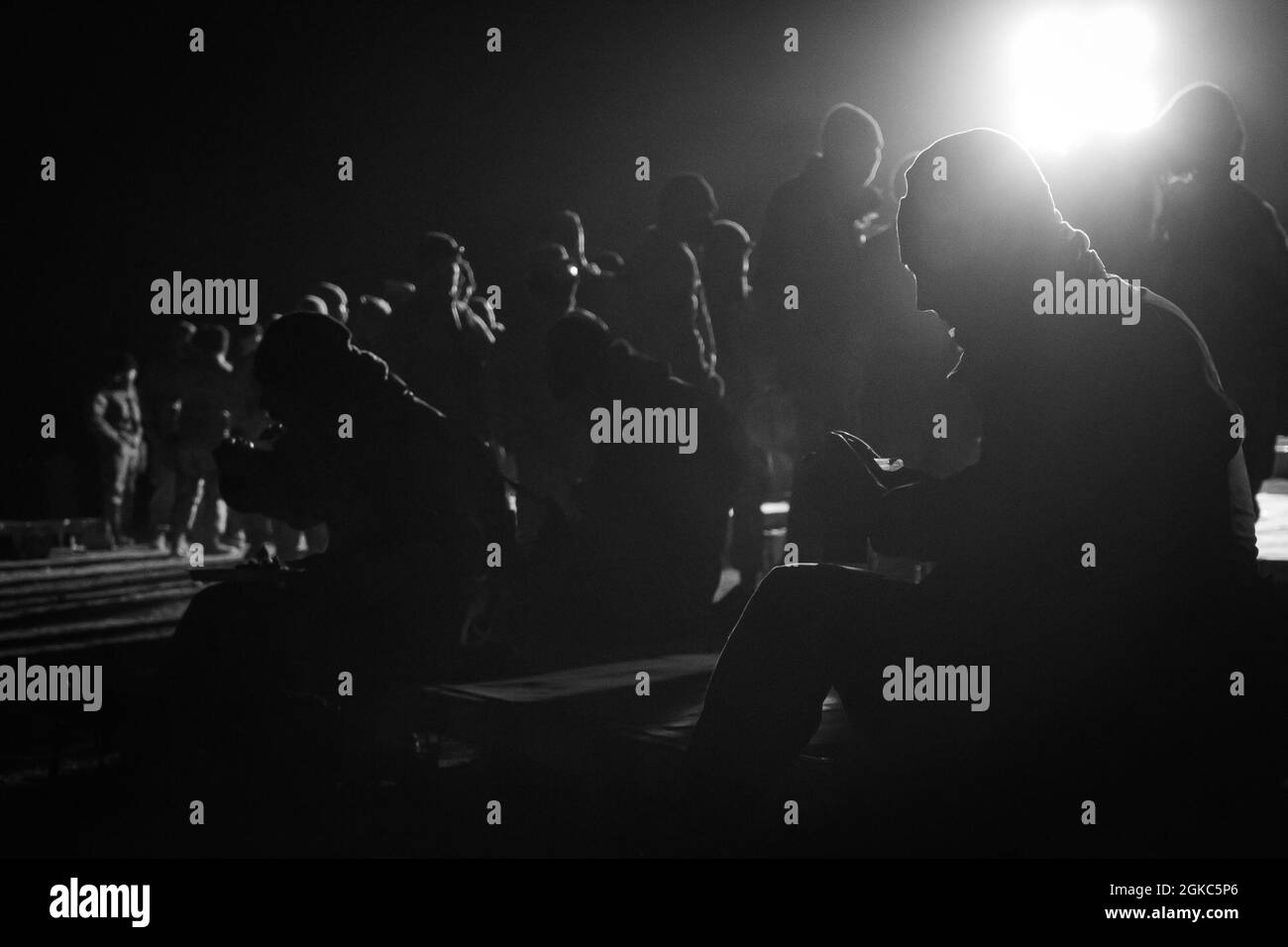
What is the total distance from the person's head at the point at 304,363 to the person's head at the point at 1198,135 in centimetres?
279

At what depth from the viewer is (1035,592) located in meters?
2.13

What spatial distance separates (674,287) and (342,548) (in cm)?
276

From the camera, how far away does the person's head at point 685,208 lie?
19.7 feet

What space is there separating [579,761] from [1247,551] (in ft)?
5.22

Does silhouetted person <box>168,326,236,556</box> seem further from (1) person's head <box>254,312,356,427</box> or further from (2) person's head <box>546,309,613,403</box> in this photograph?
(1) person's head <box>254,312,356,427</box>

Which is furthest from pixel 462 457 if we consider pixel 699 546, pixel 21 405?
pixel 21 405

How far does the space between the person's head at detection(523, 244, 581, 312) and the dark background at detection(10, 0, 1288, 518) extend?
366 centimetres

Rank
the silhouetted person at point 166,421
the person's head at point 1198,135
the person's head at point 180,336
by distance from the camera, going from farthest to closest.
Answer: the person's head at point 180,336, the silhouetted person at point 166,421, the person's head at point 1198,135

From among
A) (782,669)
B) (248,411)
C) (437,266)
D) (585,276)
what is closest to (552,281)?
(437,266)

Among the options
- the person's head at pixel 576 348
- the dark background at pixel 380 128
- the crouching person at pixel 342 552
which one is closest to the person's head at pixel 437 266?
the person's head at pixel 576 348

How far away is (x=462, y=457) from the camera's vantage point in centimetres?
344

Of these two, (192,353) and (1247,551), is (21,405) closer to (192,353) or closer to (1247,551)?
(192,353)

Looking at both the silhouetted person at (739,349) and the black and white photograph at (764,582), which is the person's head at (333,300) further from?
the silhouetted person at (739,349)

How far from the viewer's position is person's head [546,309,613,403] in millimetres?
4359
